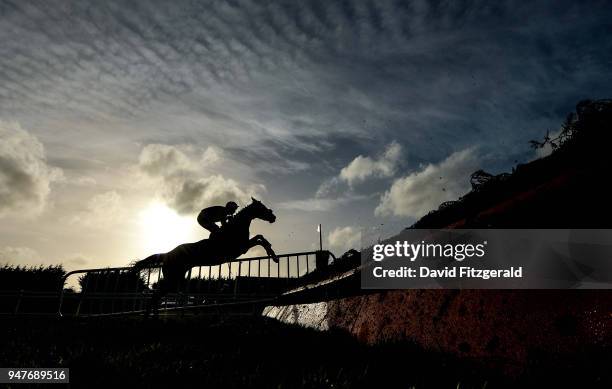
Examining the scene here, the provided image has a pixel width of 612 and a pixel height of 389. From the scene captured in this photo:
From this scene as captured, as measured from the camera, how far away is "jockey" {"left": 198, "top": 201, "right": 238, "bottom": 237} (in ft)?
18.8

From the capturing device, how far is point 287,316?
6070 mm

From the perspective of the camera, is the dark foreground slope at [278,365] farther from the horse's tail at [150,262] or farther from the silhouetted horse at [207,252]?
the horse's tail at [150,262]

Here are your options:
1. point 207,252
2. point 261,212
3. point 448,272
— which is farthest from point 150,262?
point 448,272

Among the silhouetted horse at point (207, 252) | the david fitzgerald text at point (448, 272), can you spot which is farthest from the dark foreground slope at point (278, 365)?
the silhouetted horse at point (207, 252)

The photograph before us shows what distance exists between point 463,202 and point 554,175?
1.89 feet

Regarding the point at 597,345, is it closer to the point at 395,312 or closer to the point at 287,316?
the point at 395,312

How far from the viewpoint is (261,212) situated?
20.8ft

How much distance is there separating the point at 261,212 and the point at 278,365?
4.25 meters

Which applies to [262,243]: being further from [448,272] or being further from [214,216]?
[448,272]

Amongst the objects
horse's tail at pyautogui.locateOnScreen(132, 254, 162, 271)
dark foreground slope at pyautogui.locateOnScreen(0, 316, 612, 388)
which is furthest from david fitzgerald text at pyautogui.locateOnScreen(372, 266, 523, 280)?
horse's tail at pyautogui.locateOnScreen(132, 254, 162, 271)

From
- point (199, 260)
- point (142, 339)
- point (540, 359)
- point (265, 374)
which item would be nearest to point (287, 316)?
point (199, 260)

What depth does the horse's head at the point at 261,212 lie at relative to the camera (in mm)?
6301

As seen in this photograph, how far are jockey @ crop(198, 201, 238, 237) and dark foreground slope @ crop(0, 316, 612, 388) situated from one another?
2.57 meters

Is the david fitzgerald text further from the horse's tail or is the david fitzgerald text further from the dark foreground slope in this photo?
the horse's tail
